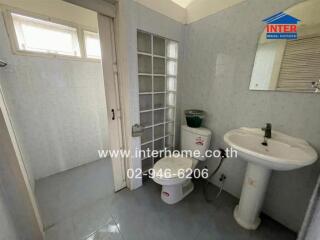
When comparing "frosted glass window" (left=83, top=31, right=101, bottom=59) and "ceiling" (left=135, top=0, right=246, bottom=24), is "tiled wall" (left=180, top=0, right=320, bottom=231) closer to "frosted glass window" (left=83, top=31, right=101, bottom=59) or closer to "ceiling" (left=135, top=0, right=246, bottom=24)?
"ceiling" (left=135, top=0, right=246, bottom=24)

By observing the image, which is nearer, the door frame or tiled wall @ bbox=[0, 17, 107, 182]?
the door frame

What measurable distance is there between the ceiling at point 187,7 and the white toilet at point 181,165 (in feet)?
4.17

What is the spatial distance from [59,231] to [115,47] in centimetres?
175

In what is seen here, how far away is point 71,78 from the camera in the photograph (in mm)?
1836

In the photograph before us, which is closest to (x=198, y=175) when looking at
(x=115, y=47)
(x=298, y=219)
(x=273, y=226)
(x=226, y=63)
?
(x=273, y=226)

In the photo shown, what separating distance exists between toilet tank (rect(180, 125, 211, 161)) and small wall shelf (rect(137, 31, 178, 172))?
12.4 inches

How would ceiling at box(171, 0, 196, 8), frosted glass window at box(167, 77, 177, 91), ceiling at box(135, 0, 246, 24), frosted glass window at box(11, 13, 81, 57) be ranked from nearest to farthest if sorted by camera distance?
ceiling at box(135, 0, 246, 24), frosted glass window at box(11, 13, 81, 57), ceiling at box(171, 0, 196, 8), frosted glass window at box(167, 77, 177, 91)

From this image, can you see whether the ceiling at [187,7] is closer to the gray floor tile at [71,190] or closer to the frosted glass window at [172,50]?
the frosted glass window at [172,50]

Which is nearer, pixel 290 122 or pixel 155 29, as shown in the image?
pixel 290 122

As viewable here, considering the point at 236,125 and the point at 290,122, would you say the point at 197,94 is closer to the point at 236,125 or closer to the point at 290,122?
the point at 236,125

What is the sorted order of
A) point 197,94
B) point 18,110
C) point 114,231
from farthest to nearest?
point 197,94 → point 18,110 → point 114,231

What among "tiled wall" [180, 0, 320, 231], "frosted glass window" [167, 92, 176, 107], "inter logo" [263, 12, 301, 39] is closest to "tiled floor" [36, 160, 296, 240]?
"tiled wall" [180, 0, 320, 231]

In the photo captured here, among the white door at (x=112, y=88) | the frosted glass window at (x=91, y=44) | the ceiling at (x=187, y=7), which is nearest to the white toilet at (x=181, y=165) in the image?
the white door at (x=112, y=88)

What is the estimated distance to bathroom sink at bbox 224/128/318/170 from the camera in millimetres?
826
